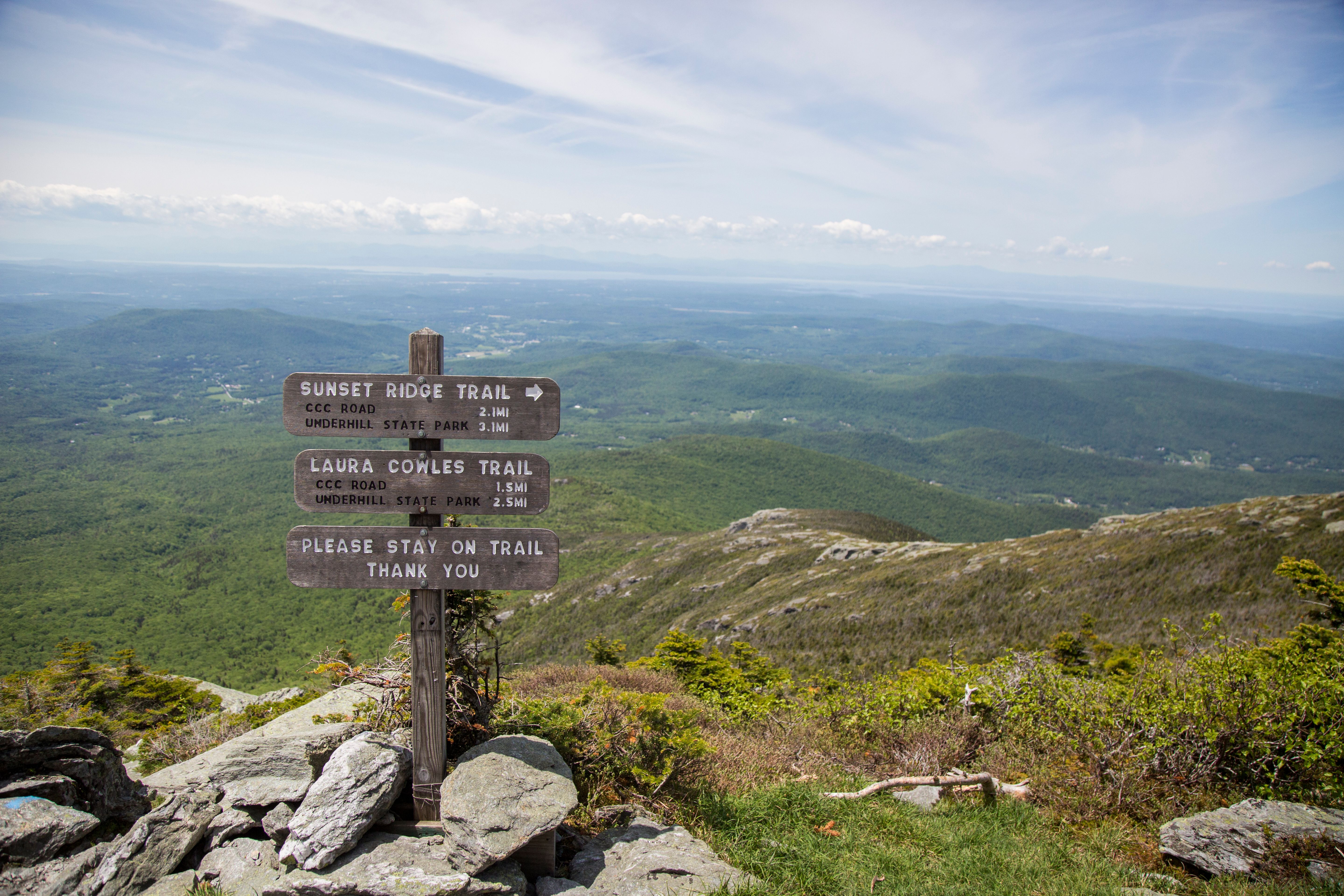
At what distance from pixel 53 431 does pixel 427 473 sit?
23276 cm

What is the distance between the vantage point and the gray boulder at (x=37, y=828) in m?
4.91

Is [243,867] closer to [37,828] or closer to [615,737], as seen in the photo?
[37,828]

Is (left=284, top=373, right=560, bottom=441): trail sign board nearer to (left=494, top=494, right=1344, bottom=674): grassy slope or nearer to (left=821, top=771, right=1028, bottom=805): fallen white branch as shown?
(left=821, top=771, right=1028, bottom=805): fallen white branch

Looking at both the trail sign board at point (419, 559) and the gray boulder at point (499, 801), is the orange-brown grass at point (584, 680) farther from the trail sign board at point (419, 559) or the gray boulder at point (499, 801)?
the trail sign board at point (419, 559)

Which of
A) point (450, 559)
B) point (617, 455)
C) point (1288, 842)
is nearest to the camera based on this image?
point (1288, 842)

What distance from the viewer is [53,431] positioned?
560 feet

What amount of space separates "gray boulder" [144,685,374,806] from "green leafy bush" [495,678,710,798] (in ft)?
5.20

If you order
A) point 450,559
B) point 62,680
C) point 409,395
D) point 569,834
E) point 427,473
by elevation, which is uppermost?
point 409,395

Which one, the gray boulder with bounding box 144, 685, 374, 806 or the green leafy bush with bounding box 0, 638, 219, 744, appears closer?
the gray boulder with bounding box 144, 685, 374, 806

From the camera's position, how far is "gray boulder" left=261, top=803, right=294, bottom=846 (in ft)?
16.9

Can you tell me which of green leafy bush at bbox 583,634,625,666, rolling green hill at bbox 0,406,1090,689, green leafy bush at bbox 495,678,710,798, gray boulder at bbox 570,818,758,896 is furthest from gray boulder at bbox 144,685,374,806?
rolling green hill at bbox 0,406,1090,689

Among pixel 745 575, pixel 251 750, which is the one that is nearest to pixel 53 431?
pixel 745 575

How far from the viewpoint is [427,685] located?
5.52 meters

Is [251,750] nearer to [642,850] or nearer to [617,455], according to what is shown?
[642,850]
